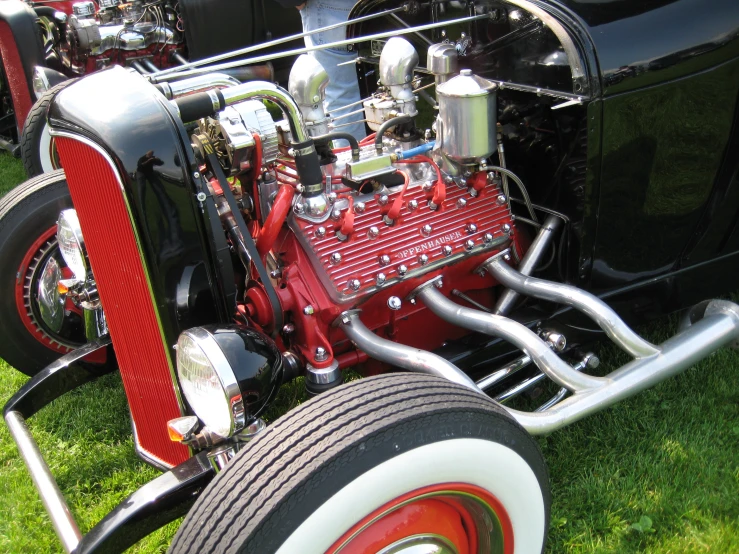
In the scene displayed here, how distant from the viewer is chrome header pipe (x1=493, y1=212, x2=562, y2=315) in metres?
2.22

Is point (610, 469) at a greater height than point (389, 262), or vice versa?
point (389, 262)

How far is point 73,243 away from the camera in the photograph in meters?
2.14

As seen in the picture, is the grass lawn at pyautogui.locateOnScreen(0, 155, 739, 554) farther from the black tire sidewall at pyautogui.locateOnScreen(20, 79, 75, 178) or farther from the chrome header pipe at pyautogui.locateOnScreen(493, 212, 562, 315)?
the black tire sidewall at pyautogui.locateOnScreen(20, 79, 75, 178)

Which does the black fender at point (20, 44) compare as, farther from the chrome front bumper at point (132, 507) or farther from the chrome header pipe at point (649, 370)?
the chrome header pipe at point (649, 370)

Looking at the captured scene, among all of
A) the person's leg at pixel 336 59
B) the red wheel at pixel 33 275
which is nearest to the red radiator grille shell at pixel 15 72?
the person's leg at pixel 336 59

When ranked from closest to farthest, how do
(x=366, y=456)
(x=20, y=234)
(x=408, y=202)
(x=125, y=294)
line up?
1. (x=366, y=456)
2. (x=125, y=294)
3. (x=408, y=202)
4. (x=20, y=234)

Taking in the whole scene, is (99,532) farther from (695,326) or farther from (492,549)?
(695,326)

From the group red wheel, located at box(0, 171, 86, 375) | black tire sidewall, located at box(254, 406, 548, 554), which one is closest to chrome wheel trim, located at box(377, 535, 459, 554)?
black tire sidewall, located at box(254, 406, 548, 554)

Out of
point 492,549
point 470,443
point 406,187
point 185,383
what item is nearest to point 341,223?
point 406,187

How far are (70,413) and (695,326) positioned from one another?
2314mm

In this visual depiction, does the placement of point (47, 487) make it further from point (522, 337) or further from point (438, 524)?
point (522, 337)

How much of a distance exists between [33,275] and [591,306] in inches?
79.5

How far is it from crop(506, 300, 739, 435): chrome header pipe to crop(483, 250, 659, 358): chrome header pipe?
1.8 inches

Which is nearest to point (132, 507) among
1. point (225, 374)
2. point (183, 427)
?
point (183, 427)
